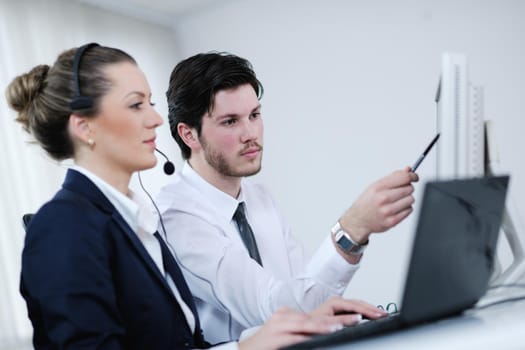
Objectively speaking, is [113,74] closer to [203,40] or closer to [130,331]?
[130,331]

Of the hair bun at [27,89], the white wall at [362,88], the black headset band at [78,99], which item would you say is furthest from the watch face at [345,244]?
the white wall at [362,88]

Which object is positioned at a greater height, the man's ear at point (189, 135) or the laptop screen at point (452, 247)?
the man's ear at point (189, 135)

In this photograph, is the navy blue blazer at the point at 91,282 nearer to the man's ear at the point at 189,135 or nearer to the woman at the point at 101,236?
the woman at the point at 101,236

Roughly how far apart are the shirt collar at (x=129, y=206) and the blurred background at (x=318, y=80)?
7.01 ft

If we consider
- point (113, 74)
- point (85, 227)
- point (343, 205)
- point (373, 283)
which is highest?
point (113, 74)

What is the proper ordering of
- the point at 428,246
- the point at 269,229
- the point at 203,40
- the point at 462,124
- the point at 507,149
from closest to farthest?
the point at 428,246 < the point at 462,124 < the point at 269,229 < the point at 507,149 < the point at 203,40

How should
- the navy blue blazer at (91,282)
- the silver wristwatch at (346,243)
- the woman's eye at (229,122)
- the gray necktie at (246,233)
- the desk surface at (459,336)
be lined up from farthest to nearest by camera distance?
the woman's eye at (229,122) → the gray necktie at (246,233) → the silver wristwatch at (346,243) → the navy blue blazer at (91,282) → the desk surface at (459,336)

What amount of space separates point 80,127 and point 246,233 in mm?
643

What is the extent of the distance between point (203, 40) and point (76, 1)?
1.12 meters

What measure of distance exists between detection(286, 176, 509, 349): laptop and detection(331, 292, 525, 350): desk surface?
0.05ft

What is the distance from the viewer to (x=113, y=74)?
1026 mm

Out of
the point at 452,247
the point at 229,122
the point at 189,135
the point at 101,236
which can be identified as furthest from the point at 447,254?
the point at 189,135

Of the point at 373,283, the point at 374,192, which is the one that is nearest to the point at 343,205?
the point at 373,283

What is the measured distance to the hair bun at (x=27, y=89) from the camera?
3.44 ft
